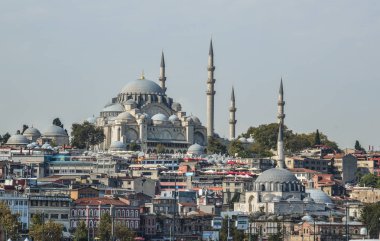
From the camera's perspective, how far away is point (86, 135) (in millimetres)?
117000

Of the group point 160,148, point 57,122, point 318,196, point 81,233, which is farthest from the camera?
point 57,122

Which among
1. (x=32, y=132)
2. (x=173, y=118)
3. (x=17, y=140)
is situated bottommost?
(x=17, y=140)

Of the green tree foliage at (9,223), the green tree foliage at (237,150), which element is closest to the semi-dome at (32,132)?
the green tree foliage at (237,150)

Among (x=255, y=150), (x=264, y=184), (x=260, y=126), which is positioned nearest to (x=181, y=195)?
(x=264, y=184)

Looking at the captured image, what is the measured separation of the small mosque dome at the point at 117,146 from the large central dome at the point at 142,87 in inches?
485

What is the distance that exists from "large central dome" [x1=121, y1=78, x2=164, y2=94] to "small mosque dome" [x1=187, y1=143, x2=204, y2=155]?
1162 cm

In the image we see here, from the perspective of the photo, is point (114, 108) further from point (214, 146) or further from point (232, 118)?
point (214, 146)

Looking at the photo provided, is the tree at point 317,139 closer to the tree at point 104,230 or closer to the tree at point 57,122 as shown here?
the tree at point 57,122

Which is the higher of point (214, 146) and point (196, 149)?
point (214, 146)

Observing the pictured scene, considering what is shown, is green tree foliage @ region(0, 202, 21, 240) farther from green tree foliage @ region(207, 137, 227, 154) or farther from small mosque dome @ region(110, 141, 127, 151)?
green tree foliage @ region(207, 137, 227, 154)

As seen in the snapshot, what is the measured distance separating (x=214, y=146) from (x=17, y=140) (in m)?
15.4

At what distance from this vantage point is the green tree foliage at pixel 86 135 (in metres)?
117

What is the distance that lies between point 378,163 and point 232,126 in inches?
488

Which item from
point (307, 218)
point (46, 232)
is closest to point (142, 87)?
point (307, 218)
